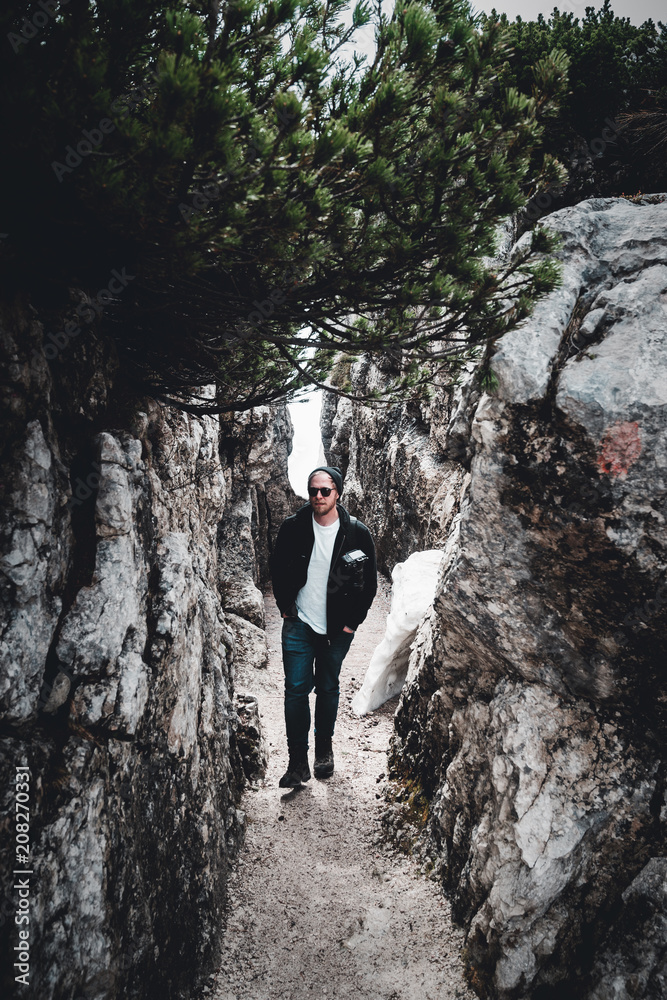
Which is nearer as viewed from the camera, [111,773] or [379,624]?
[111,773]

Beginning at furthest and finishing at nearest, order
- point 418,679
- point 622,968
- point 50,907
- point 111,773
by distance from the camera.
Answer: point 418,679 < point 622,968 < point 111,773 < point 50,907

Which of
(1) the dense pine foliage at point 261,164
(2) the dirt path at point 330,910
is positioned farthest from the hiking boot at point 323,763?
(1) the dense pine foliage at point 261,164

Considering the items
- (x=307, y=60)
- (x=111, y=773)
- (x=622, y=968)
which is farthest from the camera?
(x=622, y=968)

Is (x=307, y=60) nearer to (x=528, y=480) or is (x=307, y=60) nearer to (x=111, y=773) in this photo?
(x=528, y=480)

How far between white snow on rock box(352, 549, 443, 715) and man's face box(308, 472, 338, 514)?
84.4 inches

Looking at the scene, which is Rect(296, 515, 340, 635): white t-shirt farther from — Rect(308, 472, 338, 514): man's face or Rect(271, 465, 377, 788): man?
Rect(308, 472, 338, 514): man's face

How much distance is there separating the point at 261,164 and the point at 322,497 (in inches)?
108

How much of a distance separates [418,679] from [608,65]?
10425mm

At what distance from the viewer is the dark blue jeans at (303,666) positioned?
14.7 ft

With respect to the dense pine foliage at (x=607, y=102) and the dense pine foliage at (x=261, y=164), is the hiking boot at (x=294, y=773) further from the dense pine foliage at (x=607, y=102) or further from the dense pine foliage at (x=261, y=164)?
the dense pine foliage at (x=607, y=102)

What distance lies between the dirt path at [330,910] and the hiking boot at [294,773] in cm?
8

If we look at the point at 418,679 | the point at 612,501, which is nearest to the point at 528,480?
the point at 612,501

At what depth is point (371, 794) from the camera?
4.88 meters

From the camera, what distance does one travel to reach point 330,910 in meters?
3.71
